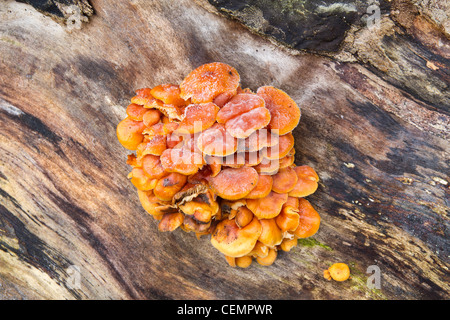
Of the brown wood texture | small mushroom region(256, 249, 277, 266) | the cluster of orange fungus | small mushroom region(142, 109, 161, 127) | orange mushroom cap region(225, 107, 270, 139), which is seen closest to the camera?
orange mushroom cap region(225, 107, 270, 139)

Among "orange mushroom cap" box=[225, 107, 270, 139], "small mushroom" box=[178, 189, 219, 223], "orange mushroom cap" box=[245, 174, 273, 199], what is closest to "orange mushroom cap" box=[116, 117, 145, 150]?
"small mushroom" box=[178, 189, 219, 223]

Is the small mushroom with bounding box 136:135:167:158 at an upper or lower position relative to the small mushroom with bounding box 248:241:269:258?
upper

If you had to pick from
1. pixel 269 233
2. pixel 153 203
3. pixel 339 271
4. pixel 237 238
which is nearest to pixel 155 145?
pixel 153 203

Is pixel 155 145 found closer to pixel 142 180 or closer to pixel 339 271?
pixel 142 180

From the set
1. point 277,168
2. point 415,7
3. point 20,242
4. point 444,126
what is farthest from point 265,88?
point 20,242

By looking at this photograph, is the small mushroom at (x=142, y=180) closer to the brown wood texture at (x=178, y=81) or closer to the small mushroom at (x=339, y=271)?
the brown wood texture at (x=178, y=81)

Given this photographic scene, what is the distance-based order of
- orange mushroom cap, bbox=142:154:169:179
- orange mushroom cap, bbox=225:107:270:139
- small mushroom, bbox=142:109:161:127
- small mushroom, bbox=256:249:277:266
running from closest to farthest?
orange mushroom cap, bbox=225:107:270:139 → orange mushroom cap, bbox=142:154:169:179 → small mushroom, bbox=142:109:161:127 → small mushroom, bbox=256:249:277:266

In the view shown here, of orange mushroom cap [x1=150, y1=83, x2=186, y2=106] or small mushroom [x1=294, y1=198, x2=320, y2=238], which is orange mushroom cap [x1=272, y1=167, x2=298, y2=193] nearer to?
small mushroom [x1=294, y1=198, x2=320, y2=238]
